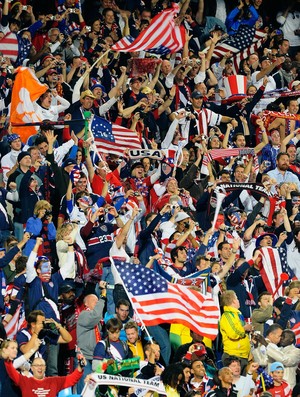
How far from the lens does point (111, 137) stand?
25.8 m

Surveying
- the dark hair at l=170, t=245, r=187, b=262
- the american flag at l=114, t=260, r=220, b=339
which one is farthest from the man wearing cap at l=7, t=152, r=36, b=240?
the american flag at l=114, t=260, r=220, b=339

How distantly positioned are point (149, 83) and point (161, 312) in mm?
8216

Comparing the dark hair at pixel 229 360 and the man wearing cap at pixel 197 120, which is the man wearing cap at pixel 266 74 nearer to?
the man wearing cap at pixel 197 120

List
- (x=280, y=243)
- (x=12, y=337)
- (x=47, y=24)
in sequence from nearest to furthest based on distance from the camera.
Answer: (x=12, y=337) < (x=280, y=243) < (x=47, y=24)

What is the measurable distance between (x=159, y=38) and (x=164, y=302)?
8926 millimetres

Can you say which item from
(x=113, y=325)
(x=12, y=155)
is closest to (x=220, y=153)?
(x=12, y=155)

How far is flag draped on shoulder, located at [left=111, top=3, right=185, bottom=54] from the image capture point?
92.6ft

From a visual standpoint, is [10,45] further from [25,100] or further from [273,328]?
[273,328]

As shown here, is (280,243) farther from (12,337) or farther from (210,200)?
(12,337)

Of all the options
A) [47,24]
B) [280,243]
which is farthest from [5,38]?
[280,243]

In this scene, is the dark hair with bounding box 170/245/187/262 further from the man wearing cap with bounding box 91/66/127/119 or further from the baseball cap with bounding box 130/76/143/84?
the baseball cap with bounding box 130/76/143/84

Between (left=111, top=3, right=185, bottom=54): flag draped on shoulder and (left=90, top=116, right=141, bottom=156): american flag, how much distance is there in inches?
92.2

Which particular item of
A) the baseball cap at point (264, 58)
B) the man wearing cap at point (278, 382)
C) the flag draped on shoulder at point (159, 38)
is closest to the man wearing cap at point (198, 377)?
the man wearing cap at point (278, 382)

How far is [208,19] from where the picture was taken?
31703 millimetres
